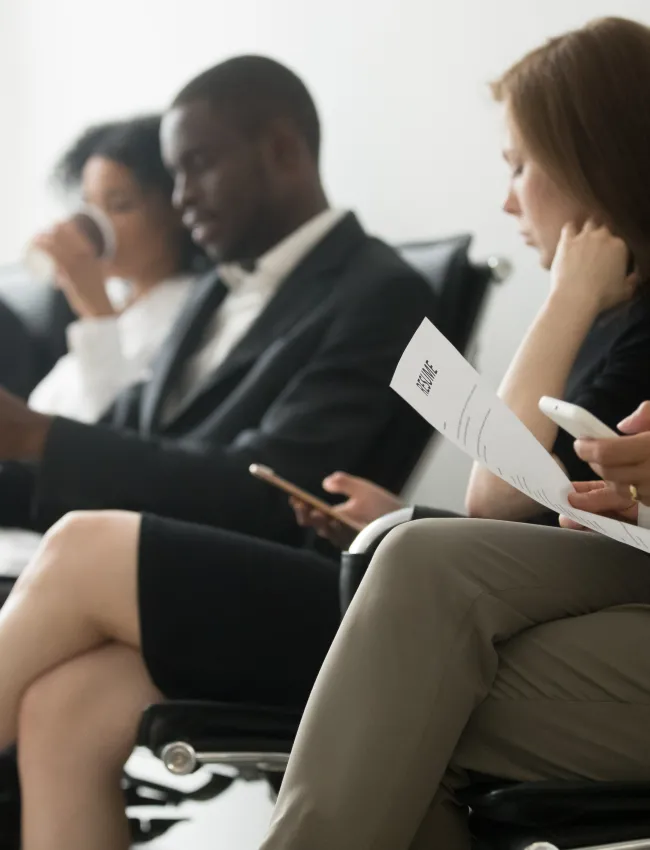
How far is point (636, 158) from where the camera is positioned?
46.5 inches

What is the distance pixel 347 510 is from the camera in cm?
124

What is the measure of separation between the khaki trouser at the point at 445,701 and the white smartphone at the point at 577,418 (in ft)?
0.38

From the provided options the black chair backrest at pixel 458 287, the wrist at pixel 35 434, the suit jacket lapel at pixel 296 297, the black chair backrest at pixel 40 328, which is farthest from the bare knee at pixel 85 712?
the black chair backrest at pixel 40 328

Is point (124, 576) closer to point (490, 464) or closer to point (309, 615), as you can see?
point (309, 615)

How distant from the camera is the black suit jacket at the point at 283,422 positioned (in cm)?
137

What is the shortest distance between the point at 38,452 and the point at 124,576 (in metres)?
0.36

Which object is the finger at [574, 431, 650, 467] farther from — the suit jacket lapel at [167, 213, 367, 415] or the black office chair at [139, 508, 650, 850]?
the suit jacket lapel at [167, 213, 367, 415]

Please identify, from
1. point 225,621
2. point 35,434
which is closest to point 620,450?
point 225,621

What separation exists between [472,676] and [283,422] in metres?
0.67

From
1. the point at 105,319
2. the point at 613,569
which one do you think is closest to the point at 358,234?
the point at 105,319

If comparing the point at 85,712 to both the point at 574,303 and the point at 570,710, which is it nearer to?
the point at 570,710

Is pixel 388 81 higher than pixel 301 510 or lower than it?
higher

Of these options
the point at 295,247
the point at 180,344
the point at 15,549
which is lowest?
the point at 15,549

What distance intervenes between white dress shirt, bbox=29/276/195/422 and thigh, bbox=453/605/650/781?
1.16 m
